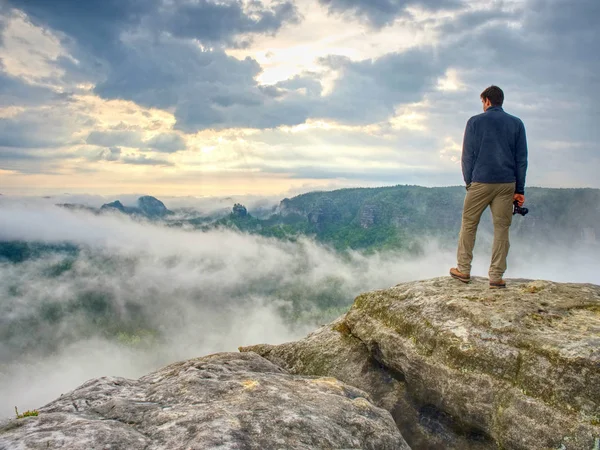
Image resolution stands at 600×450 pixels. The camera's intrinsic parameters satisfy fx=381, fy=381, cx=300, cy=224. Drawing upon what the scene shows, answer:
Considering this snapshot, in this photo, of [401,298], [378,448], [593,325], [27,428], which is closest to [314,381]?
[378,448]

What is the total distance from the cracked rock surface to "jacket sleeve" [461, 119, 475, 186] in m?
6.91

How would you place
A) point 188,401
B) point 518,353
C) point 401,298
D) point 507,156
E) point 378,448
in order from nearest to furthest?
point 378,448
point 188,401
point 518,353
point 507,156
point 401,298

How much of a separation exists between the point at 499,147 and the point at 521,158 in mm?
771

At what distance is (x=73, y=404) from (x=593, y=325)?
424 inches

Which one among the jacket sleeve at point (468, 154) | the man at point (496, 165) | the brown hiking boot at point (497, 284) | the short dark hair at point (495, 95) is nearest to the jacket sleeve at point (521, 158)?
the man at point (496, 165)

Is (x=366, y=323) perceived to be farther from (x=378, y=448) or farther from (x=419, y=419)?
(x=378, y=448)

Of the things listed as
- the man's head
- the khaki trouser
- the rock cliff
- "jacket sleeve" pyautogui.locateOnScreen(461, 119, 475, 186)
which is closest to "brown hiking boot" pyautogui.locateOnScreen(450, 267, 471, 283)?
the rock cliff

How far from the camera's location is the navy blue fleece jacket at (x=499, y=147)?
1041 centimetres

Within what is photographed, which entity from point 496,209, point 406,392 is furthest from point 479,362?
point 496,209

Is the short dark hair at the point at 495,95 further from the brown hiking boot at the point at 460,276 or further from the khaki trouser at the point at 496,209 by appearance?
the brown hiking boot at the point at 460,276

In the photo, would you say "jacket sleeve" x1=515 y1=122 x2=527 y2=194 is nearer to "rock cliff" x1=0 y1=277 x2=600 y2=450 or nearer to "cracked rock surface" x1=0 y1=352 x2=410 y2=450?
"rock cliff" x1=0 y1=277 x2=600 y2=450

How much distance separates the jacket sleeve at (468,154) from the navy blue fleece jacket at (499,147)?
0.04 m

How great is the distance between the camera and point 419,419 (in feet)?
30.5

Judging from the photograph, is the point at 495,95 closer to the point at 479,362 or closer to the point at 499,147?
the point at 499,147
